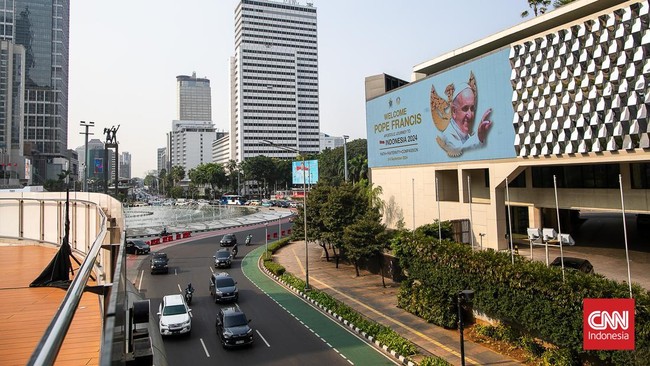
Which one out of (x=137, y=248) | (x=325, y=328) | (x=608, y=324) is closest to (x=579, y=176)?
(x=608, y=324)

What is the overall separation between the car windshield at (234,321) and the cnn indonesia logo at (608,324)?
542 inches

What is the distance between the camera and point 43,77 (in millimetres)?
136000

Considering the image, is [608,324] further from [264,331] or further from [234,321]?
[234,321]

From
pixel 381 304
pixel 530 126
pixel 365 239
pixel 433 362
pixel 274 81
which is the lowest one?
pixel 381 304

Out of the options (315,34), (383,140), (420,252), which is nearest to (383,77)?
(383,140)

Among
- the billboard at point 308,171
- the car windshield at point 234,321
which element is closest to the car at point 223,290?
the car windshield at point 234,321

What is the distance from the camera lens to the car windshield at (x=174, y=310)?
800 inches

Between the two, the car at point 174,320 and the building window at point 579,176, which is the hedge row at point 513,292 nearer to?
the car at point 174,320

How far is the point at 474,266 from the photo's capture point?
19672 millimetres

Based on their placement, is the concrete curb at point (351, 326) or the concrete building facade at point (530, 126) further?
the concrete building facade at point (530, 126)

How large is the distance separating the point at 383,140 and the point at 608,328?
32.6m

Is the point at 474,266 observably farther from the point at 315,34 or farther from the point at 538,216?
the point at 315,34

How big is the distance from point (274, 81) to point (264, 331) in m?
148

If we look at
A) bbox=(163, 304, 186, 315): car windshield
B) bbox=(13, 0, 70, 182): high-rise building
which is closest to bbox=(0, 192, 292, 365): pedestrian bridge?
bbox=(163, 304, 186, 315): car windshield
